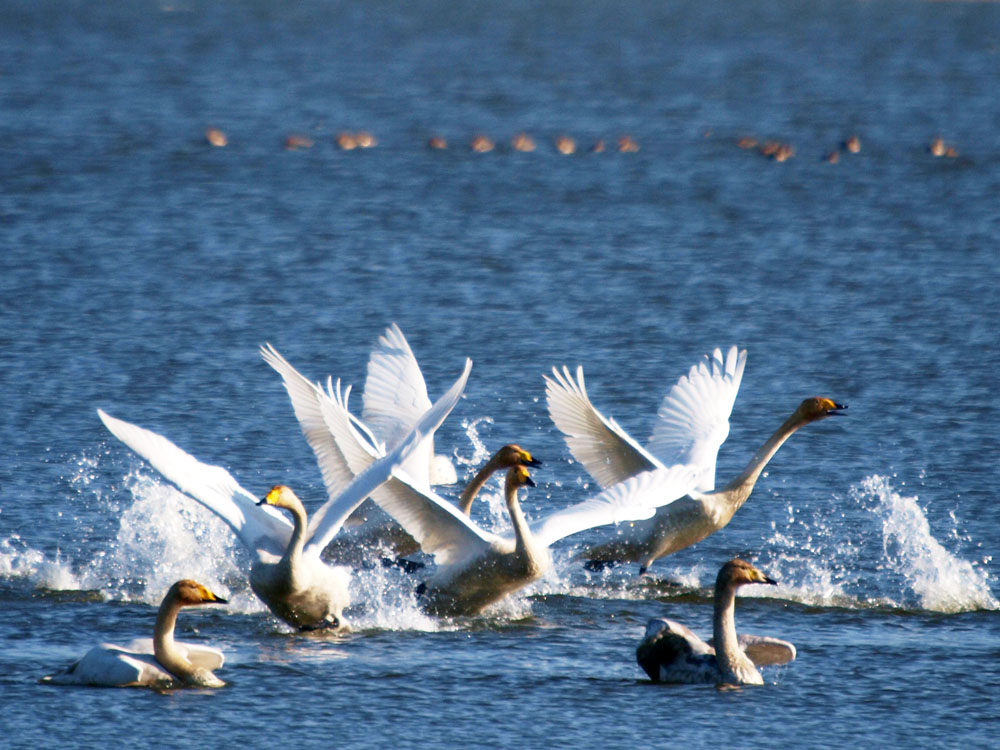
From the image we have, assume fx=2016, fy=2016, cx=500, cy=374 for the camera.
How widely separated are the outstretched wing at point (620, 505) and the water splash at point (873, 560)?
1.04 m

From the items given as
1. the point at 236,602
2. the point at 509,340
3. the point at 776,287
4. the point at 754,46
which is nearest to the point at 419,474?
the point at 236,602

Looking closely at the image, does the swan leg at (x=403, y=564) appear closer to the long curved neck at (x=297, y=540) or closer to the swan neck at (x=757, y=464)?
the long curved neck at (x=297, y=540)

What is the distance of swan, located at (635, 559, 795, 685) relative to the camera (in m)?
9.13

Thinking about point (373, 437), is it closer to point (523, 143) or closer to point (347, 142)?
point (347, 142)

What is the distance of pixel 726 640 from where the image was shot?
9.13m

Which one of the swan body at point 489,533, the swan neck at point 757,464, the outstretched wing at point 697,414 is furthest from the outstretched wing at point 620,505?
the outstretched wing at point 697,414

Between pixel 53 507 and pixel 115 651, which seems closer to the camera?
pixel 115 651

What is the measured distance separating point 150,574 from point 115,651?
2061 mm

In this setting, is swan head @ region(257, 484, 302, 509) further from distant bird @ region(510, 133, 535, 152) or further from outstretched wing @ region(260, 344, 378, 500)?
distant bird @ region(510, 133, 535, 152)

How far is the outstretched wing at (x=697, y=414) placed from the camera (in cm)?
1205

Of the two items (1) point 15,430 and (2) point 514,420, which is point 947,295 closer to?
(2) point 514,420

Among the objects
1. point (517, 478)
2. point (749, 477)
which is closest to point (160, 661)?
point (517, 478)

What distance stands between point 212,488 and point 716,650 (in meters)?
2.66

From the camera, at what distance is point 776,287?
19641 mm
